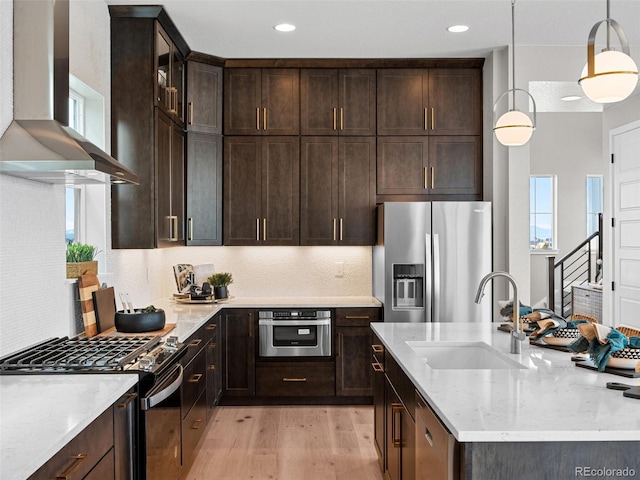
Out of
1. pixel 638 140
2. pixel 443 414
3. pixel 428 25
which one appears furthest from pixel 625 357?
pixel 638 140

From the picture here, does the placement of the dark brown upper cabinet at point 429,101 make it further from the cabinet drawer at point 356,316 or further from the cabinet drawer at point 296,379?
the cabinet drawer at point 296,379

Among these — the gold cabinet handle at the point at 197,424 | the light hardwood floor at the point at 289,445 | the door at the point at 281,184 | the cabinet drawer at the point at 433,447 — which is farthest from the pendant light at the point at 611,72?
the door at the point at 281,184

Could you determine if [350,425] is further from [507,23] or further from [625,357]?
[507,23]

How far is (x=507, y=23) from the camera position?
4.34 metres

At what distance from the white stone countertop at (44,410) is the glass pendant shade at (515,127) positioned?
2.22 m

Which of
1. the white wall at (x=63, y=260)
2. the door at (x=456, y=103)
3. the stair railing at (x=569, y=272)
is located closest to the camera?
the white wall at (x=63, y=260)

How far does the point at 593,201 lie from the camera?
10.2m

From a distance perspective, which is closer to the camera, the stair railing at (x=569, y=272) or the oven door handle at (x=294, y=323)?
the oven door handle at (x=294, y=323)

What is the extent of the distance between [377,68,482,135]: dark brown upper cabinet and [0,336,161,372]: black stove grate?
125 inches

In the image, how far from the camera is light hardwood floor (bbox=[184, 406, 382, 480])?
363 cm

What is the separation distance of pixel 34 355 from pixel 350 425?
2627mm

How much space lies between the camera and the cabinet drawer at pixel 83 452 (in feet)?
5.21

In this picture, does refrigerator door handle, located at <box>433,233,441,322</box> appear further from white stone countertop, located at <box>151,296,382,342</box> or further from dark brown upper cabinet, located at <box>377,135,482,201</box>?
dark brown upper cabinet, located at <box>377,135,482,201</box>

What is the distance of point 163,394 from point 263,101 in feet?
11.0
